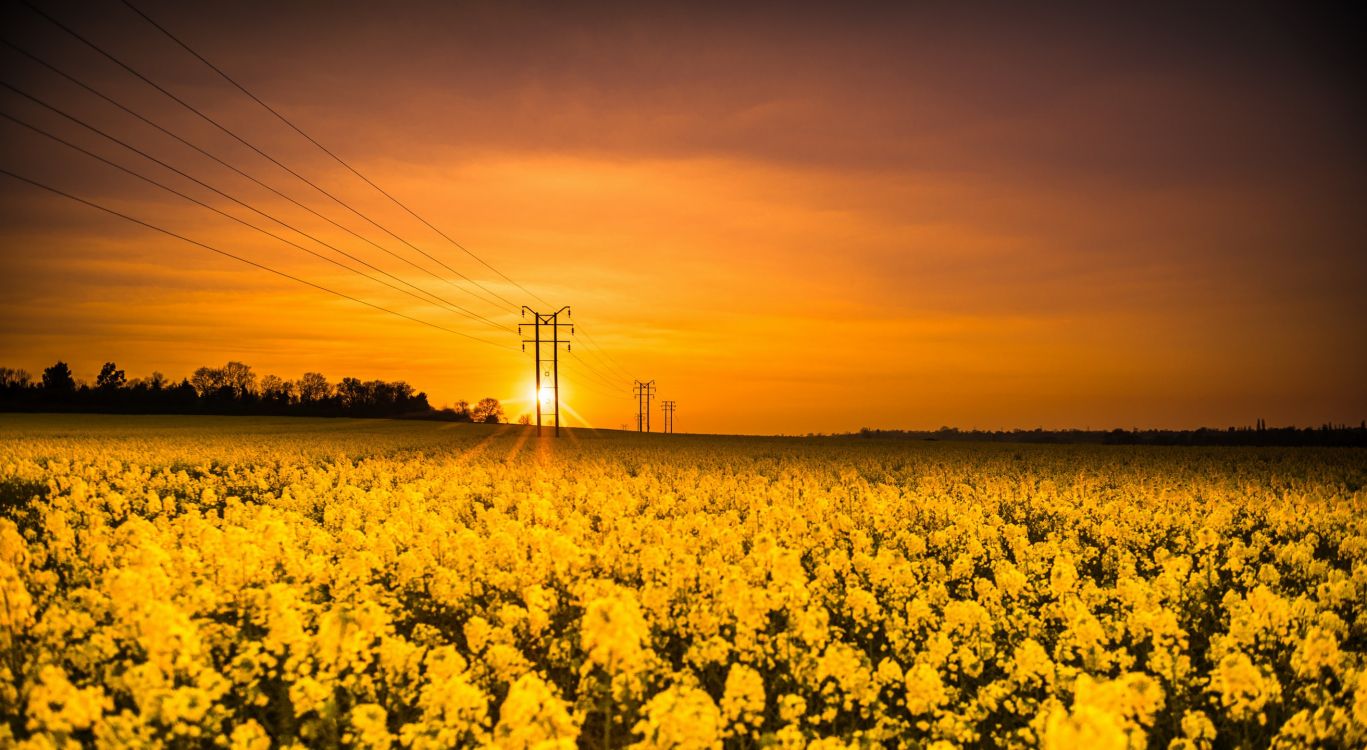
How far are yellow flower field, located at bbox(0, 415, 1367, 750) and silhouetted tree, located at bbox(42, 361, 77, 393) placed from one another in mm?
109404

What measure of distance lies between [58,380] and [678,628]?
132002mm

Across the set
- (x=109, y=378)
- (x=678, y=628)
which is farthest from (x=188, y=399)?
(x=678, y=628)

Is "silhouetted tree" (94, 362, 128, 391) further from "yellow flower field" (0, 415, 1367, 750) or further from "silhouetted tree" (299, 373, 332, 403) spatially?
"yellow flower field" (0, 415, 1367, 750)

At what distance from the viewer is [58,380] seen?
353 feet

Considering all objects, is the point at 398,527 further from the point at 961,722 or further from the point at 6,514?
the point at 6,514

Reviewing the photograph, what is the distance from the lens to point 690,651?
334 inches

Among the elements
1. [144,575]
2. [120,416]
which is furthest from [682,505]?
A: [120,416]

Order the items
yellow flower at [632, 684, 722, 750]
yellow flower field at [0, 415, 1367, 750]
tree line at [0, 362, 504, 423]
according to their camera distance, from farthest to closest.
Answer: tree line at [0, 362, 504, 423] → yellow flower field at [0, 415, 1367, 750] → yellow flower at [632, 684, 722, 750]

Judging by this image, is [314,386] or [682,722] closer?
[682,722]

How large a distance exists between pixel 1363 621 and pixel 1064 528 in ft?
28.9

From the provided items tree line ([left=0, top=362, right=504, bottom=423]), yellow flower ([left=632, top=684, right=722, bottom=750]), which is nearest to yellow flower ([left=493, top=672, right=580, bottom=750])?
yellow flower ([left=632, top=684, right=722, bottom=750])

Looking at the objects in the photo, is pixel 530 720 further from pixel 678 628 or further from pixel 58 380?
pixel 58 380

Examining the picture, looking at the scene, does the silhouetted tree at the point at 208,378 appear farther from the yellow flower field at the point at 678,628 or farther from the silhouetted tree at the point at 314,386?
the yellow flower field at the point at 678,628

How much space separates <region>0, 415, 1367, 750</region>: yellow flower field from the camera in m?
6.37
